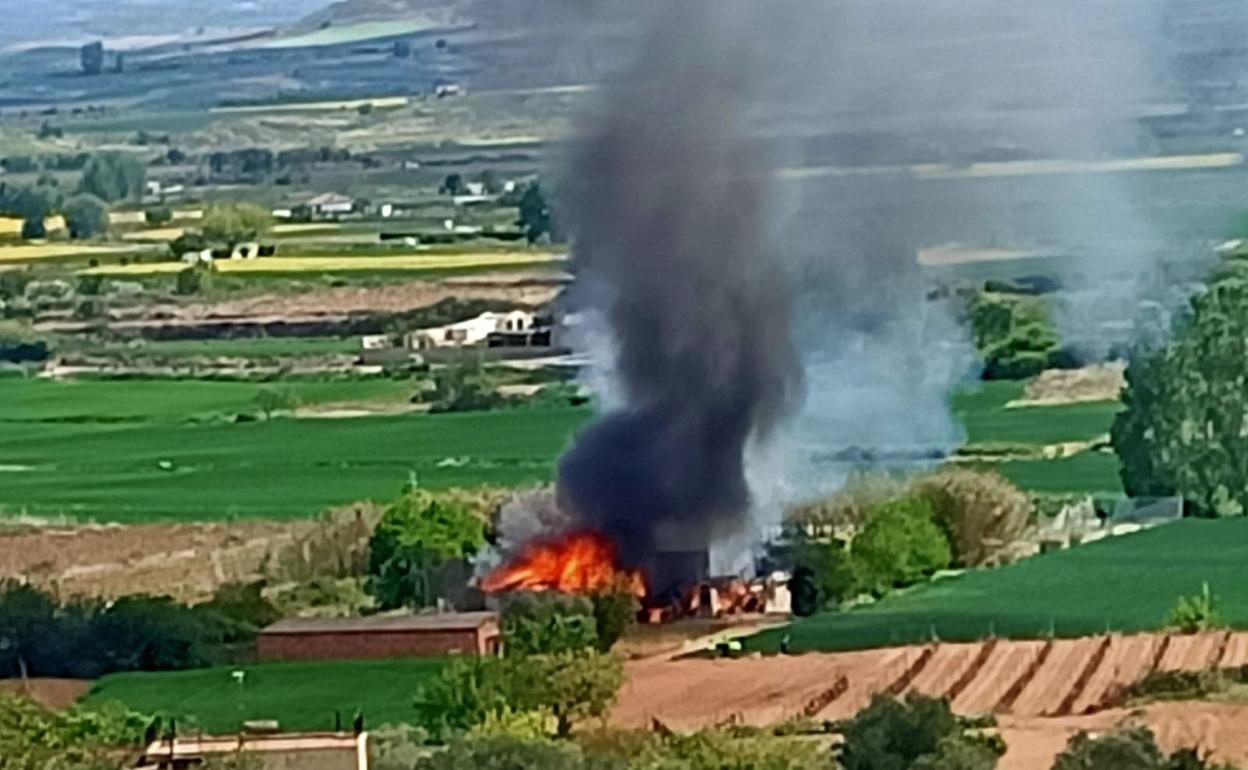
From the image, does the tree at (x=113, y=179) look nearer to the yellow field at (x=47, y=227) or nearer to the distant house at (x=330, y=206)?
the yellow field at (x=47, y=227)

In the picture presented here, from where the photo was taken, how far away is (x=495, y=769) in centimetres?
2403

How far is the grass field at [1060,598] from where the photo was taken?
32.1 metres

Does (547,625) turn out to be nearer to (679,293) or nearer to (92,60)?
(679,293)

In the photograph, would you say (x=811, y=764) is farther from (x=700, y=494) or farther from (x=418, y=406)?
(x=418, y=406)

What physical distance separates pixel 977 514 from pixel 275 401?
643 inches

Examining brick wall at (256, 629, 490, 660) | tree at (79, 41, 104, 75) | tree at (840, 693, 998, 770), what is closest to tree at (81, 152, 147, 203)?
tree at (79, 41, 104, 75)

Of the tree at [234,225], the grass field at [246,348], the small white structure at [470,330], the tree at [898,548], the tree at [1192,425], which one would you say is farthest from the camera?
the tree at [234,225]

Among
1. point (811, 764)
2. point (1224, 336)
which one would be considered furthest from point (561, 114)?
point (811, 764)

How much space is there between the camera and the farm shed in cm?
3169

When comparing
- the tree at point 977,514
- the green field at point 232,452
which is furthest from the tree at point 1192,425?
the green field at point 232,452

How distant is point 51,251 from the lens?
77.8 meters

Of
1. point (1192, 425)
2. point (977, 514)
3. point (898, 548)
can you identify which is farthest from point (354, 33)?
point (898, 548)

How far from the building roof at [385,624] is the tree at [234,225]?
40.6 m

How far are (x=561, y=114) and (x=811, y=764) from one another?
64.0 feet
